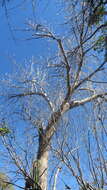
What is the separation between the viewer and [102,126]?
3832 millimetres

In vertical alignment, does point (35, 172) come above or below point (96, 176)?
above

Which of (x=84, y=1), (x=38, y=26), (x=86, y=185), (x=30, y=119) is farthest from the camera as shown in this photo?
(x=38, y=26)

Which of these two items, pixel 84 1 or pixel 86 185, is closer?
pixel 86 185

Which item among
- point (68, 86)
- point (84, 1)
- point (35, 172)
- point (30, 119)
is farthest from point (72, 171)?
point (68, 86)

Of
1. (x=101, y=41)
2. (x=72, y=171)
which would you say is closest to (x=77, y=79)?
(x=101, y=41)

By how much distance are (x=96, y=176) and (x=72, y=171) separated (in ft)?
0.83

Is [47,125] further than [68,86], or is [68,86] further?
[68,86]

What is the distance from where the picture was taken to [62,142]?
4461 millimetres

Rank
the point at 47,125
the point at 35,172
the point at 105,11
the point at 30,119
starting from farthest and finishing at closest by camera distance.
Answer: the point at 47,125 < the point at 30,119 < the point at 35,172 < the point at 105,11

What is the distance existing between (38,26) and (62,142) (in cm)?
709

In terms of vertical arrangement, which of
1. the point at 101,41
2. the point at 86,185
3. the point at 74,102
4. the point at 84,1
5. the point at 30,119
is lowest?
the point at 86,185

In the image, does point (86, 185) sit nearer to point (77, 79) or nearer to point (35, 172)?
point (35, 172)

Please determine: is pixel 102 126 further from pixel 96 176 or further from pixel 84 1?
pixel 84 1

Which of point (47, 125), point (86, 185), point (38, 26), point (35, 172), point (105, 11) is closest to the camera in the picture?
point (86, 185)
